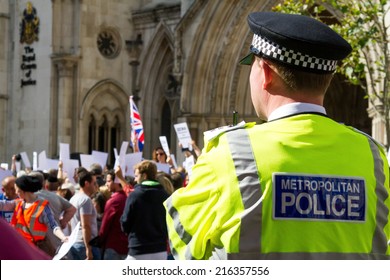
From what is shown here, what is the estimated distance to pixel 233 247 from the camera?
122 inches

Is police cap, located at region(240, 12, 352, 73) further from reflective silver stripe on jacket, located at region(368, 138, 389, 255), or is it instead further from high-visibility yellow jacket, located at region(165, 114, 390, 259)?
reflective silver stripe on jacket, located at region(368, 138, 389, 255)

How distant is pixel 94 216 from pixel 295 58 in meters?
7.87

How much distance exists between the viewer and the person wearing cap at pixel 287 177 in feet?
10.2

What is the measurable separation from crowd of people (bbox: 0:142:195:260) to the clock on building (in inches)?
590

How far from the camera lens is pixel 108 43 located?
86.7 ft

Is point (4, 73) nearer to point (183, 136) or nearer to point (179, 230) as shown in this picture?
point (183, 136)

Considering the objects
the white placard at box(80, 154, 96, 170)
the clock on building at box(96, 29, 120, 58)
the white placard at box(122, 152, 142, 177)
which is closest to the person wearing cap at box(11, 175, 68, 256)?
the white placard at box(122, 152, 142, 177)

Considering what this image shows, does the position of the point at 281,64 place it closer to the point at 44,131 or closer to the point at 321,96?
the point at 321,96

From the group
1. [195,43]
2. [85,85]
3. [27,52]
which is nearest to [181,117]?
[195,43]

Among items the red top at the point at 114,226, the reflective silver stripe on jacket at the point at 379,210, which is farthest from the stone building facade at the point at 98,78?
the reflective silver stripe on jacket at the point at 379,210

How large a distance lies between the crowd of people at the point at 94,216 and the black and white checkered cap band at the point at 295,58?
196 inches

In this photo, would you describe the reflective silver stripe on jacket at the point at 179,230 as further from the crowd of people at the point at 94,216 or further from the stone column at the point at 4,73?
the stone column at the point at 4,73

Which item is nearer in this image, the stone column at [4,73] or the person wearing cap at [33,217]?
the person wearing cap at [33,217]
